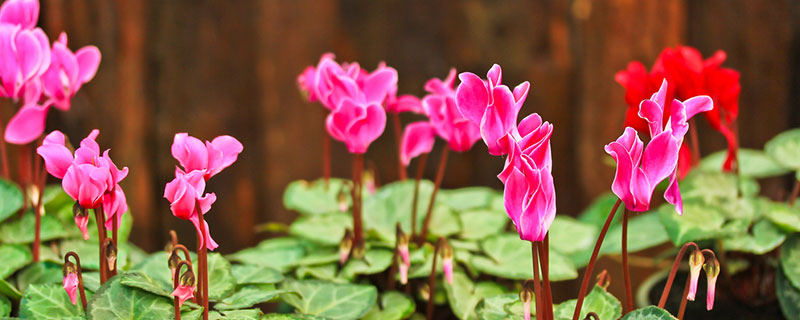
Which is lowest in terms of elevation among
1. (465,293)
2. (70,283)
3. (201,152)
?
(465,293)

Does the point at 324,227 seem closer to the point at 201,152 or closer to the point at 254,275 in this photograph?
the point at 254,275

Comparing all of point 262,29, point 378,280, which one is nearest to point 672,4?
point 262,29

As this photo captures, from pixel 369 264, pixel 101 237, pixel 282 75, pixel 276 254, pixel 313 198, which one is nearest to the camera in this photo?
pixel 101 237

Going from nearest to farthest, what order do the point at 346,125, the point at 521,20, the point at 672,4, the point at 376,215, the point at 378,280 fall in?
the point at 346,125, the point at 378,280, the point at 376,215, the point at 672,4, the point at 521,20

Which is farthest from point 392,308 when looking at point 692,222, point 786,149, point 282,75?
point 282,75

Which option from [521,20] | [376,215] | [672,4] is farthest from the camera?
[521,20]

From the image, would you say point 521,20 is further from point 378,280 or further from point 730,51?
point 378,280
